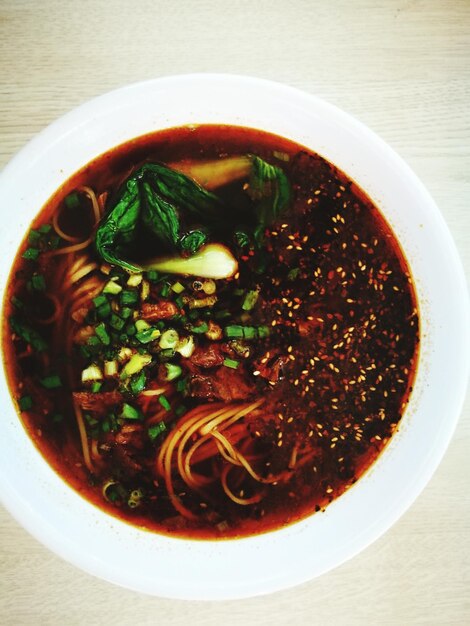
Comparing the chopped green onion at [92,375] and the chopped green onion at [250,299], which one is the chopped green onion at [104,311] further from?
the chopped green onion at [250,299]

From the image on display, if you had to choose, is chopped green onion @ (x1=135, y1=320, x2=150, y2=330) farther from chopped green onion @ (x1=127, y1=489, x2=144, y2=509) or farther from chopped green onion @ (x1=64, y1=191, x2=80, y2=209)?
chopped green onion @ (x1=127, y1=489, x2=144, y2=509)

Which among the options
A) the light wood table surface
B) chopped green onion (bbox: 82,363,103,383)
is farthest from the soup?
the light wood table surface

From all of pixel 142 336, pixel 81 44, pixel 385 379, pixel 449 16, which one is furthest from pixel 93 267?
pixel 449 16

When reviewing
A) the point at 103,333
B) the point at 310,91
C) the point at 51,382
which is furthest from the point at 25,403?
the point at 310,91

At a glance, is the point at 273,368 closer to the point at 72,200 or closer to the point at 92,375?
the point at 92,375

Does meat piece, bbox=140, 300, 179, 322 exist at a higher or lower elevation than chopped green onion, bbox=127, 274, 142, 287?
lower
